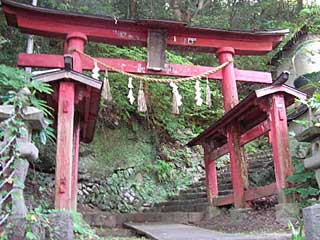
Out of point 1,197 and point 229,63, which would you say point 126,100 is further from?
point 1,197

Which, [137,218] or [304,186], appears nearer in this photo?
[304,186]

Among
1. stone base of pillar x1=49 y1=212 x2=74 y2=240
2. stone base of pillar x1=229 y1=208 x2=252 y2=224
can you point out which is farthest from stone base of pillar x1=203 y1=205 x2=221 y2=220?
stone base of pillar x1=49 y1=212 x2=74 y2=240

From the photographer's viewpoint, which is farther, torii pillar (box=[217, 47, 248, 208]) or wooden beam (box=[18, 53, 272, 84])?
wooden beam (box=[18, 53, 272, 84])

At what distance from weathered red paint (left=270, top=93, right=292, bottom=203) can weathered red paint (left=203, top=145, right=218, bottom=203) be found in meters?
2.86

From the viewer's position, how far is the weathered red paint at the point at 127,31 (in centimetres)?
804

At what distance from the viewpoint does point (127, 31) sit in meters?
8.69

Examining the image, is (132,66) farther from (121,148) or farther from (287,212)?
(287,212)

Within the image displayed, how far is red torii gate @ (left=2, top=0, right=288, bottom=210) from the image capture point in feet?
26.1

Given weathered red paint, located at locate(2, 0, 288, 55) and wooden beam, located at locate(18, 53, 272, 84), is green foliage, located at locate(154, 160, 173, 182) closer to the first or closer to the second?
wooden beam, located at locate(18, 53, 272, 84)

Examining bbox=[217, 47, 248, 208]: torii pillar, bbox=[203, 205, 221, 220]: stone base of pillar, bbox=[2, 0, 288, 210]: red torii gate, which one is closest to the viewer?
bbox=[217, 47, 248, 208]: torii pillar

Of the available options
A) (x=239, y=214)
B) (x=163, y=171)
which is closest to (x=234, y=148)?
(x=239, y=214)

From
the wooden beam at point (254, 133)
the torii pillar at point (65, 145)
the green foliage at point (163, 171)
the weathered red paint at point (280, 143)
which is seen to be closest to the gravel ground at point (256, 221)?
the weathered red paint at point (280, 143)

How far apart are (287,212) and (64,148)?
3868 mm

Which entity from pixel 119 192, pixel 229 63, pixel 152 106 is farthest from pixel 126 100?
pixel 229 63
